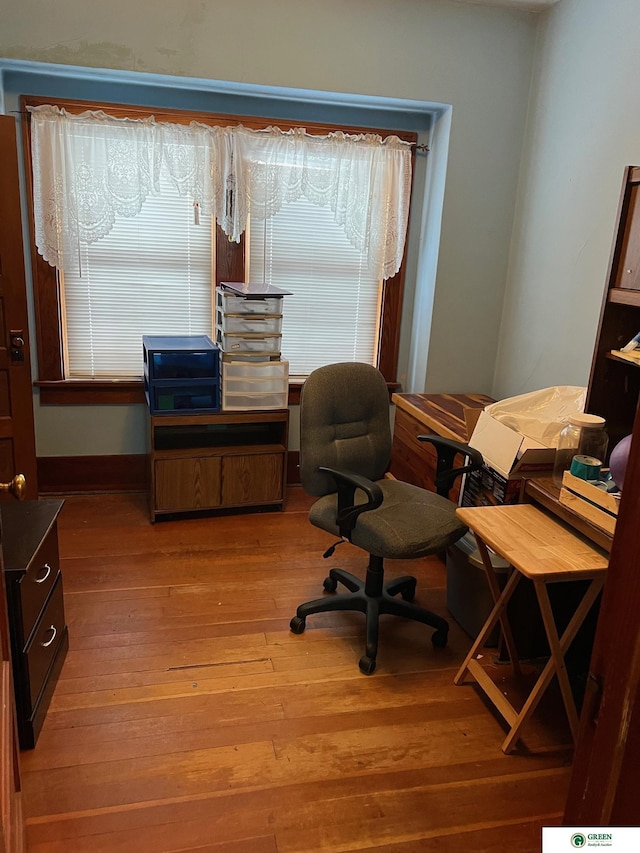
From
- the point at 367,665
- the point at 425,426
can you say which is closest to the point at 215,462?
the point at 425,426

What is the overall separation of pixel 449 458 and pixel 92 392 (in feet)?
6.93

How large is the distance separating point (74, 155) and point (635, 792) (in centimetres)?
347

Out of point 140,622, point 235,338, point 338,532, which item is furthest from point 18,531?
point 235,338

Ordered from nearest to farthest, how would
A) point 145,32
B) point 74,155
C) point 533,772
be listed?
point 533,772 < point 145,32 < point 74,155

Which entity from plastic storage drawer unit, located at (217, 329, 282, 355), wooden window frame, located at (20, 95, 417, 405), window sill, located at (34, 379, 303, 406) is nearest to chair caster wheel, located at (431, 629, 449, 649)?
plastic storage drawer unit, located at (217, 329, 282, 355)

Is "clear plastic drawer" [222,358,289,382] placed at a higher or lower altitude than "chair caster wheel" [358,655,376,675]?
higher

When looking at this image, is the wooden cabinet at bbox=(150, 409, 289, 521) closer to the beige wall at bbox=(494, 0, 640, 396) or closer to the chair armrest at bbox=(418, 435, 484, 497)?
the chair armrest at bbox=(418, 435, 484, 497)

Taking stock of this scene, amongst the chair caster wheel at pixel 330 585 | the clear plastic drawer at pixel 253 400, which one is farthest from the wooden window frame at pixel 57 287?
the chair caster wheel at pixel 330 585

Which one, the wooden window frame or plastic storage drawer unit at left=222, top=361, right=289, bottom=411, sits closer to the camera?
the wooden window frame

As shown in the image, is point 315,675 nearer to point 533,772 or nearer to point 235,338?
point 533,772

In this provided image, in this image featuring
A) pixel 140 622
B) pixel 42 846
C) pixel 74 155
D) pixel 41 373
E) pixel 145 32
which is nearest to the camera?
pixel 42 846

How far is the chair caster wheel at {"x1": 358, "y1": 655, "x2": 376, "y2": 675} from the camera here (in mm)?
2314

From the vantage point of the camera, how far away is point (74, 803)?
5.72 feet

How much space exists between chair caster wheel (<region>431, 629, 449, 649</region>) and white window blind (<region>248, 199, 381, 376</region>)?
1.90 metres
